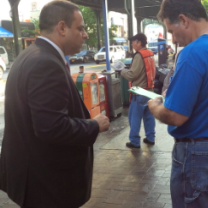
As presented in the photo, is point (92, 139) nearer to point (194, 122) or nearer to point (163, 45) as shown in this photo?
point (194, 122)

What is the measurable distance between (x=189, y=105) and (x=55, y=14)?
954mm

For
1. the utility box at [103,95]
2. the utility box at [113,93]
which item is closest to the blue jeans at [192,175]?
the utility box at [103,95]

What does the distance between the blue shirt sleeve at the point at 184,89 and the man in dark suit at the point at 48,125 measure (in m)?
0.46

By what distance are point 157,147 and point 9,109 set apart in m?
3.81

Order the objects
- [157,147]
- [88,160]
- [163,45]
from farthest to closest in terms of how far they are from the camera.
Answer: [163,45]
[157,147]
[88,160]

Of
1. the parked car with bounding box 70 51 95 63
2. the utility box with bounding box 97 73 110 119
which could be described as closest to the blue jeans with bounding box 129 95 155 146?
the utility box with bounding box 97 73 110 119

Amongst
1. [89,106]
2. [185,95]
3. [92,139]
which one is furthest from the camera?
[89,106]

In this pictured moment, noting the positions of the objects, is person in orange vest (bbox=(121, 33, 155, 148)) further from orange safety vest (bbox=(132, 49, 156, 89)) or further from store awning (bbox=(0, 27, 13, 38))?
store awning (bbox=(0, 27, 13, 38))

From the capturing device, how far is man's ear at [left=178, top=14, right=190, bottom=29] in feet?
5.98

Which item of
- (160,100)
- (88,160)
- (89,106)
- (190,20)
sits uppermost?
(190,20)

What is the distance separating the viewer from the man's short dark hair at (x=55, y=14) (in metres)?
1.89

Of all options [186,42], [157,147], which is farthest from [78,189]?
[157,147]

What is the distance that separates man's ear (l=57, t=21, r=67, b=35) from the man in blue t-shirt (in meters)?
0.61

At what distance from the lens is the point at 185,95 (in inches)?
68.2
